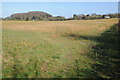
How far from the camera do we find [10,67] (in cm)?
557


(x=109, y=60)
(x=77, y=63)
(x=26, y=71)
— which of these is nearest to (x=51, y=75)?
(x=26, y=71)

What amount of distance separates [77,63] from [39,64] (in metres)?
1.79

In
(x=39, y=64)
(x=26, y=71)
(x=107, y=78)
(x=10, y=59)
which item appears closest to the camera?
(x=107, y=78)

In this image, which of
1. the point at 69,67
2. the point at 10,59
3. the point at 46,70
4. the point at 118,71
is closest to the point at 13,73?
the point at 46,70

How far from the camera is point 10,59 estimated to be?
6.56 metres

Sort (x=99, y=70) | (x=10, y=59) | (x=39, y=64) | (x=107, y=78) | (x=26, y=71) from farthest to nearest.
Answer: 1. (x=10, y=59)
2. (x=39, y=64)
3. (x=99, y=70)
4. (x=26, y=71)
5. (x=107, y=78)

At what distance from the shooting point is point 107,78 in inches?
190

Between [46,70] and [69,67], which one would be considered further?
[69,67]

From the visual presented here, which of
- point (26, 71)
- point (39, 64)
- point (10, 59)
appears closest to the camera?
point (26, 71)

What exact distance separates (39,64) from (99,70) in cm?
262

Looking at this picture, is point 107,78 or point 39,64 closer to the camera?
point 107,78

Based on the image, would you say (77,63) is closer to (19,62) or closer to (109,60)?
(109,60)

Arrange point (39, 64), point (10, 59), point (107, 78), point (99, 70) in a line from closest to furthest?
point (107, 78), point (99, 70), point (39, 64), point (10, 59)

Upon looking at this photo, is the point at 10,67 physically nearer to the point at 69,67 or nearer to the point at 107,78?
the point at 69,67
